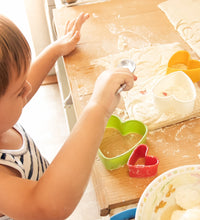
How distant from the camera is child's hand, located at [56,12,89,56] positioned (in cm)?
90

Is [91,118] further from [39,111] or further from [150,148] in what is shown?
[39,111]

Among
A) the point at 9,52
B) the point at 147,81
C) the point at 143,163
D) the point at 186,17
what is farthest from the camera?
the point at 186,17

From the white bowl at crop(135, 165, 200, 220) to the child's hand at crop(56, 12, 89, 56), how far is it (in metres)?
0.53

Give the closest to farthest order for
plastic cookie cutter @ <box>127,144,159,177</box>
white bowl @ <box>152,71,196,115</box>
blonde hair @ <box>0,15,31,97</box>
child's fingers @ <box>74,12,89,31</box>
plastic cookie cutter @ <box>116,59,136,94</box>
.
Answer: blonde hair @ <box>0,15,31,97</box> < plastic cookie cutter @ <box>127,144,159,177</box> < white bowl @ <box>152,71,196,115</box> < plastic cookie cutter @ <box>116,59,136,94</box> < child's fingers @ <box>74,12,89,31</box>

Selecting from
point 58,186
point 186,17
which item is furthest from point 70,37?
point 58,186

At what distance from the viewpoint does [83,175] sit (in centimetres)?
54

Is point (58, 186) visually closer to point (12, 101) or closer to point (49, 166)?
point (49, 166)

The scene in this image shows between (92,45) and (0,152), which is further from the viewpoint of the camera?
(92,45)

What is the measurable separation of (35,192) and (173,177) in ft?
0.86

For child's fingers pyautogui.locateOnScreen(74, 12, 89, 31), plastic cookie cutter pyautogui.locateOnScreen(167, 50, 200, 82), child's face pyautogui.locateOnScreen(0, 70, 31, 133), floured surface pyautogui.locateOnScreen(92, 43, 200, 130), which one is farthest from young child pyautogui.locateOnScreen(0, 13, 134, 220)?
child's fingers pyautogui.locateOnScreen(74, 12, 89, 31)

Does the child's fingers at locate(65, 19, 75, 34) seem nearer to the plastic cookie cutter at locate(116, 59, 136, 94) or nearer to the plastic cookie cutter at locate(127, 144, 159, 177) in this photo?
the plastic cookie cutter at locate(116, 59, 136, 94)

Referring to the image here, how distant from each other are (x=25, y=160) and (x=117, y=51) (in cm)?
45

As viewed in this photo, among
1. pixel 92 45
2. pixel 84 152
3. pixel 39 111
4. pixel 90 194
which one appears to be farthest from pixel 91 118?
pixel 39 111

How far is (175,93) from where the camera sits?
726 mm
